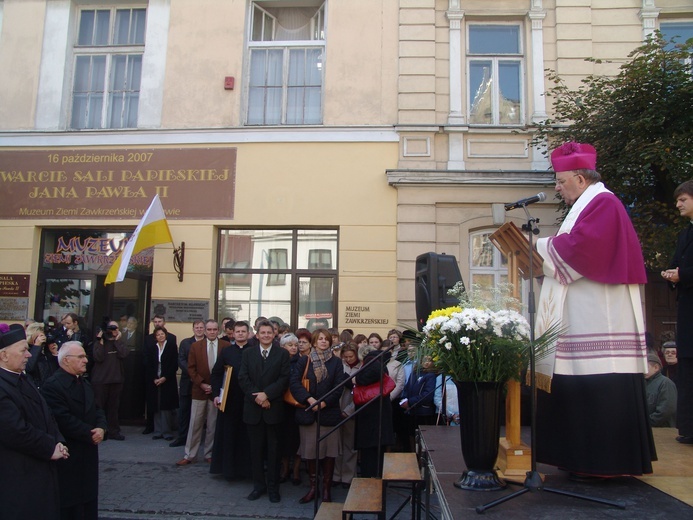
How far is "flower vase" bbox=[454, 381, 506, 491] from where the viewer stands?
3.54 meters

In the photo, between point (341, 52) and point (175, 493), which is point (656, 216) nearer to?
point (341, 52)

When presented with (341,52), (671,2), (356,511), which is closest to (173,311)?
(341,52)

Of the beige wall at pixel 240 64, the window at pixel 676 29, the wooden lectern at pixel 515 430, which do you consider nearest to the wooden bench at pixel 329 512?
the wooden lectern at pixel 515 430

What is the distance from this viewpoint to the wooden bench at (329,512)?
543 cm

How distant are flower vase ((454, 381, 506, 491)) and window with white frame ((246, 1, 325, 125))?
8117 mm

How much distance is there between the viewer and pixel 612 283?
3.71 metres

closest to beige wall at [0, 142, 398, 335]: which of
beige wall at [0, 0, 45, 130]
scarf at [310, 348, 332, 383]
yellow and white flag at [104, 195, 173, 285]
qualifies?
yellow and white flag at [104, 195, 173, 285]

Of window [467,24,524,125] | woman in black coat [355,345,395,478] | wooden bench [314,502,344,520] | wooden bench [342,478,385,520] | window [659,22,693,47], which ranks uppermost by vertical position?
window [659,22,693,47]

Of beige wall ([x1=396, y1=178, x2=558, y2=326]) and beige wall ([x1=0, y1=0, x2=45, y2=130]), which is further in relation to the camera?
beige wall ([x1=0, y1=0, x2=45, y2=130])

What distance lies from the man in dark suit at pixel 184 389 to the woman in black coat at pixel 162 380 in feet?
0.74

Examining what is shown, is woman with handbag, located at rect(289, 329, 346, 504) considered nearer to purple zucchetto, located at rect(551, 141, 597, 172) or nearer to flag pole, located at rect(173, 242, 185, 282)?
purple zucchetto, located at rect(551, 141, 597, 172)

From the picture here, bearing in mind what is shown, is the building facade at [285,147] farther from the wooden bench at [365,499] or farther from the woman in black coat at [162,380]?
the wooden bench at [365,499]

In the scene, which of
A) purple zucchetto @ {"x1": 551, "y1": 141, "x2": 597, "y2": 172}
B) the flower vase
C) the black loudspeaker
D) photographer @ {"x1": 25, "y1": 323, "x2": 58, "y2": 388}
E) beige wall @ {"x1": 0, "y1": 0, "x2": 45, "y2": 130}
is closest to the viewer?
the flower vase

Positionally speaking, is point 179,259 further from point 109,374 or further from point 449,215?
point 449,215
